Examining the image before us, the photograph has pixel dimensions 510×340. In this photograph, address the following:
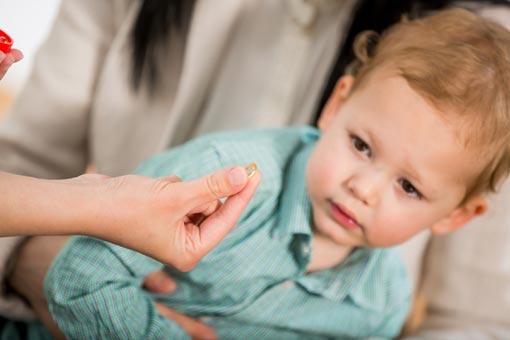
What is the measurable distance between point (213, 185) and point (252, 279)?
0.27m

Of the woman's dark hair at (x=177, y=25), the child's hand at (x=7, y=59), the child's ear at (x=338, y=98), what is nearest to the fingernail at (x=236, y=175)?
the child's hand at (x=7, y=59)

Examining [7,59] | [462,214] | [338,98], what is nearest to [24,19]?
[7,59]

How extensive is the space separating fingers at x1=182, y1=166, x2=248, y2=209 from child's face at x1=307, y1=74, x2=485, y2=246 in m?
0.19

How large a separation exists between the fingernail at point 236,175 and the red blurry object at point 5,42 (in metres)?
0.16

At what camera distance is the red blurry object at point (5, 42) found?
35 centimetres

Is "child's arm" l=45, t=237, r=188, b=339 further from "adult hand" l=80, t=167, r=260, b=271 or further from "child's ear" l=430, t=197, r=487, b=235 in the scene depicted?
"child's ear" l=430, t=197, r=487, b=235

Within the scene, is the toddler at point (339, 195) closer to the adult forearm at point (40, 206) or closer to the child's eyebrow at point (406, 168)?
the child's eyebrow at point (406, 168)

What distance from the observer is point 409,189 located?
1.96ft

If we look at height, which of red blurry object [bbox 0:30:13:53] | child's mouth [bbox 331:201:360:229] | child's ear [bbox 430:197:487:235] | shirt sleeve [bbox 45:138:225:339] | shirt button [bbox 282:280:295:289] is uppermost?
red blurry object [bbox 0:30:13:53]

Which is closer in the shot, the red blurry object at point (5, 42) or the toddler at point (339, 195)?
the red blurry object at point (5, 42)

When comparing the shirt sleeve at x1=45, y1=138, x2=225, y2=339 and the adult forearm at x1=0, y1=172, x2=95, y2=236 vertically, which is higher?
the adult forearm at x1=0, y1=172, x2=95, y2=236

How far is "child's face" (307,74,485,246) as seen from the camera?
1.82 feet

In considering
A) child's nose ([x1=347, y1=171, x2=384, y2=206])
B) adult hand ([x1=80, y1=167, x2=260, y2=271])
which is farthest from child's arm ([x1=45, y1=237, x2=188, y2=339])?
child's nose ([x1=347, y1=171, x2=384, y2=206])

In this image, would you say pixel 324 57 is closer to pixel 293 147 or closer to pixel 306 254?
pixel 293 147
